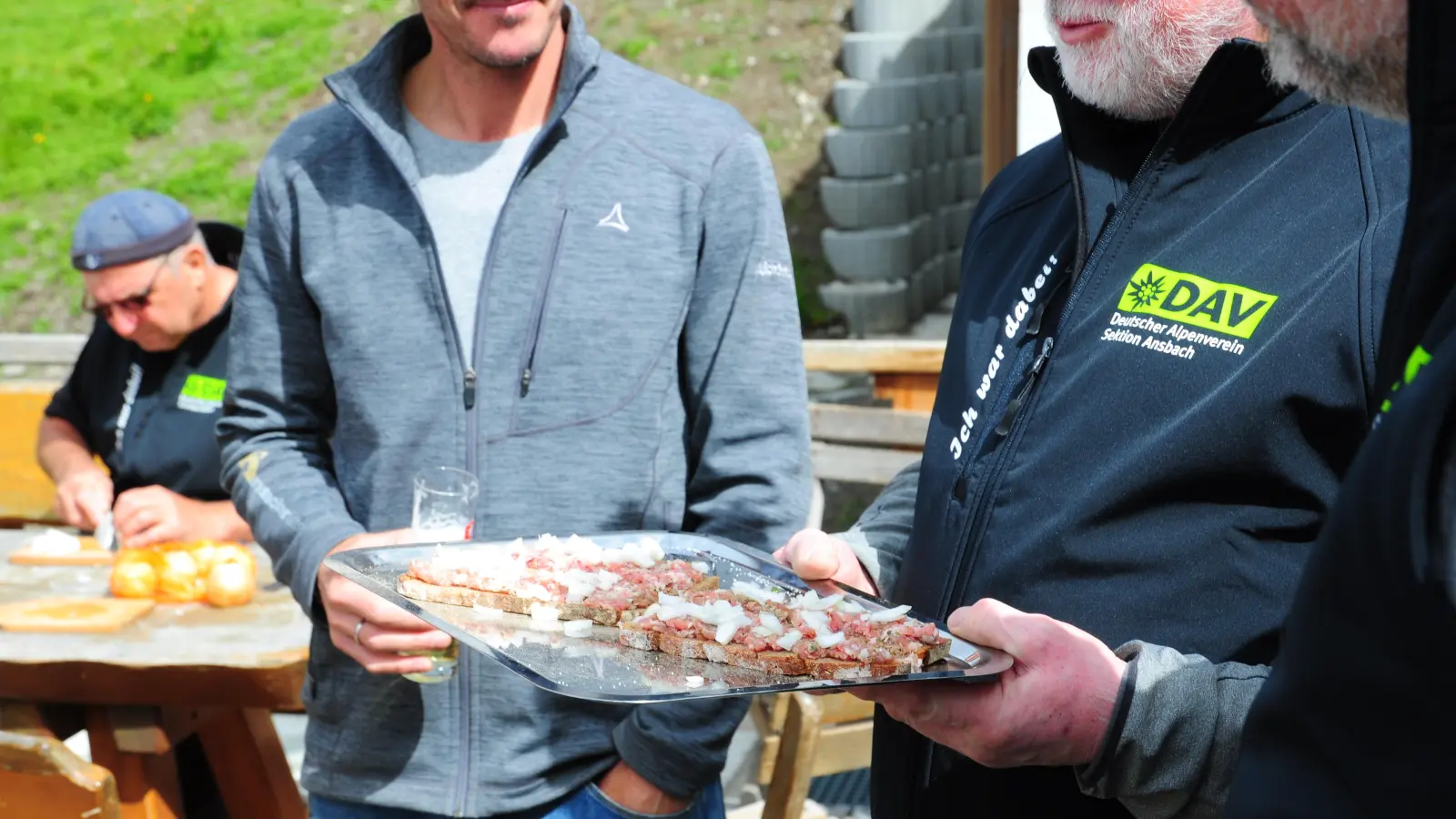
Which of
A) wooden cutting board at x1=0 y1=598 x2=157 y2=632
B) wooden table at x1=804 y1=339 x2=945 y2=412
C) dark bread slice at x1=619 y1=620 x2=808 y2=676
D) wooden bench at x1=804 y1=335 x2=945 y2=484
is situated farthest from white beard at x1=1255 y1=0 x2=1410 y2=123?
wooden table at x1=804 y1=339 x2=945 y2=412

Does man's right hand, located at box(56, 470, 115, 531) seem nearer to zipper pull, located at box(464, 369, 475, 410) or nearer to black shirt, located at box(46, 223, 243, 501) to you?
black shirt, located at box(46, 223, 243, 501)

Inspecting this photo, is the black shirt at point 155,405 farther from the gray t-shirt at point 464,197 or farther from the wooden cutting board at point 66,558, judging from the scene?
the gray t-shirt at point 464,197

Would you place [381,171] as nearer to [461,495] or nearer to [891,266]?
[461,495]

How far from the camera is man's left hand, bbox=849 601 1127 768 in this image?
4.69ft

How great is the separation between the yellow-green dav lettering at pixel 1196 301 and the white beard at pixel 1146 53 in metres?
0.23

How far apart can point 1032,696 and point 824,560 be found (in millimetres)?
485

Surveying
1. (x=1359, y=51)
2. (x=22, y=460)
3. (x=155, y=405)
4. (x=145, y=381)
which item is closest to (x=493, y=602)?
(x=1359, y=51)

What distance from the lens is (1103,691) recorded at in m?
1.43

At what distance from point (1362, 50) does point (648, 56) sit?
11067 mm

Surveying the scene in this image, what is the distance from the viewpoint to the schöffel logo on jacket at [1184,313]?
1509mm

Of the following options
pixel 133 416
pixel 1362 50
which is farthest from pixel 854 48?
pixel 1362 50

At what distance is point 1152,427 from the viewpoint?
1548 mm

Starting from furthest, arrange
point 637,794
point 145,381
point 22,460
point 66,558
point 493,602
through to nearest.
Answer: point 22,460 < point 145,381 < point 66,558 < point 637,794 < point 493,602

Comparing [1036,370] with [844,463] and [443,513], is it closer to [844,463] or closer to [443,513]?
[443,513]
